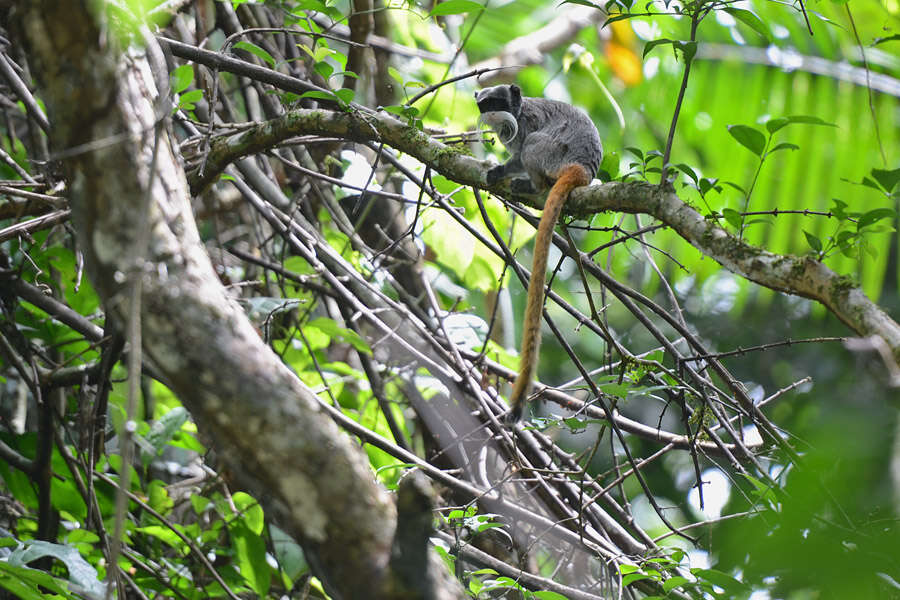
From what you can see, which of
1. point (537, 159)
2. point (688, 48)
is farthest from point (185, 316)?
point (537, 159)

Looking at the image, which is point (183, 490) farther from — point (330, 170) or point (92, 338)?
point (330, 170)

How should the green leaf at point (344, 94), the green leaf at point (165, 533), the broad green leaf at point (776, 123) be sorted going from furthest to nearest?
the green leaf at point (165, 533) → the green leaf at point (344, 94) → the broad green leaf at point (776, 123)

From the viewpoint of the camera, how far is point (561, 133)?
3.24 m

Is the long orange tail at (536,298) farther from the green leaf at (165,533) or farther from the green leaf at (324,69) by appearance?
the green leaf at (165,533)

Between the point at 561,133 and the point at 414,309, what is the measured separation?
0.99 meters

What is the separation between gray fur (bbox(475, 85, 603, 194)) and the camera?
2955 mm

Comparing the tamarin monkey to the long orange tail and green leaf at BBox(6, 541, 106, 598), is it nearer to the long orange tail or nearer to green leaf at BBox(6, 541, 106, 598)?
the long orange tail

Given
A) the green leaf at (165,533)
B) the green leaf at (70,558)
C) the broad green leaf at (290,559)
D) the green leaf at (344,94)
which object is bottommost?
the broad green leaf at (290,559)

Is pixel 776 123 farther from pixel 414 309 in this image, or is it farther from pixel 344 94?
pixel 414 309

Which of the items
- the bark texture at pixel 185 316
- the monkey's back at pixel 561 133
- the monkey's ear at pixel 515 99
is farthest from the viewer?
the monkey's ear at pixel 515 99

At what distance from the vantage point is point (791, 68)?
4414 mm

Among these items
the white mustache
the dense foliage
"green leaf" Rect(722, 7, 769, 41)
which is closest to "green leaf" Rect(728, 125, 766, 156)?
the dense foliage

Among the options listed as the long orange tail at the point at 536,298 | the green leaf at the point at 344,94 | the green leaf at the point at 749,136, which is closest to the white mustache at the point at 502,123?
the long orange tail at the point at 536,298

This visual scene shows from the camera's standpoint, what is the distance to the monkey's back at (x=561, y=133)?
9.93 feet
